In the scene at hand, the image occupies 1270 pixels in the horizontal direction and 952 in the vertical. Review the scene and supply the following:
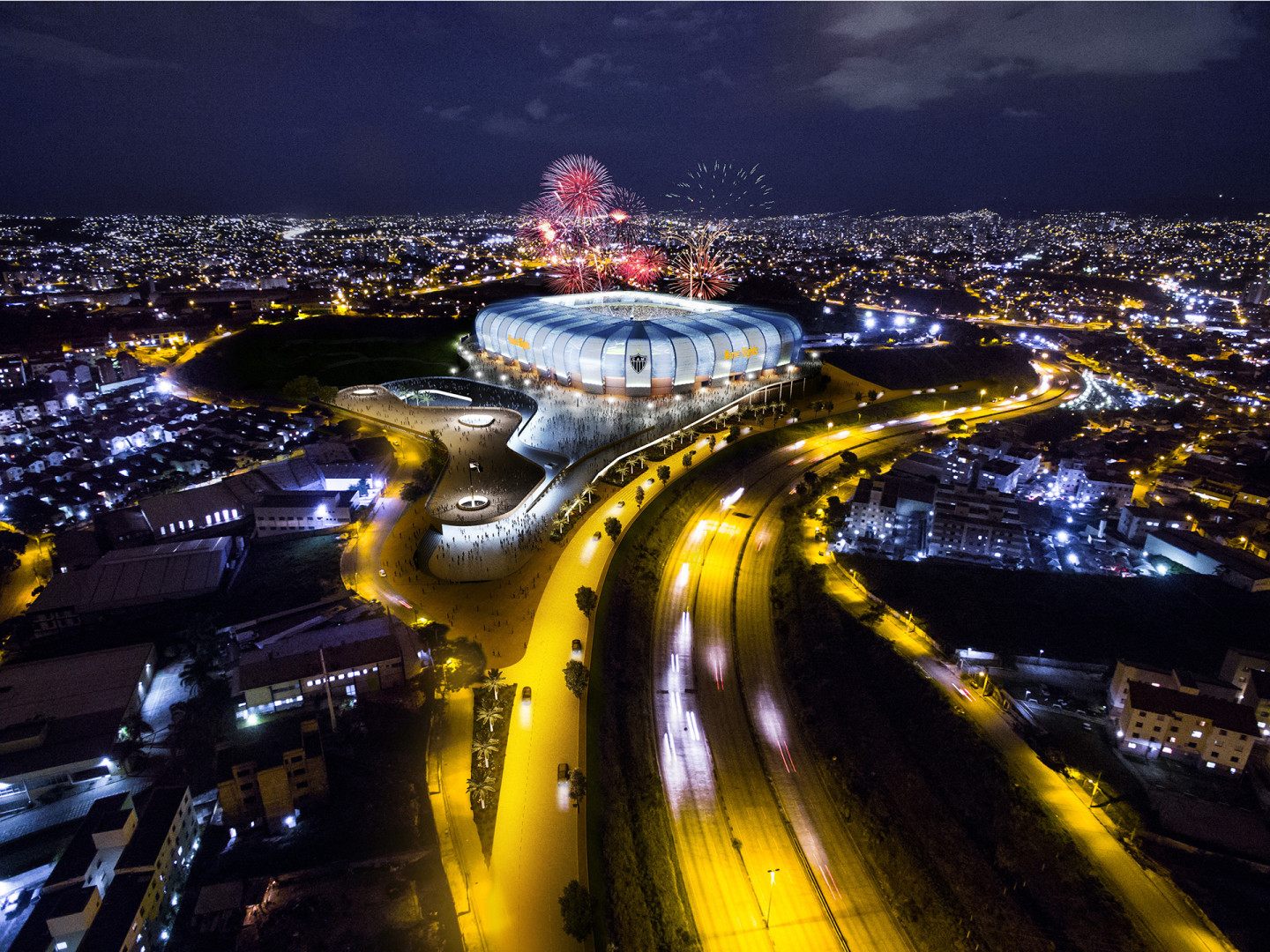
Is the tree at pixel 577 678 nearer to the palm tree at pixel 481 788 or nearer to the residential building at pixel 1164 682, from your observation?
the palm tree at pixel 481 788

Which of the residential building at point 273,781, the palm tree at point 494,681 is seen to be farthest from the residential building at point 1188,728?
the residential building at point 273,781

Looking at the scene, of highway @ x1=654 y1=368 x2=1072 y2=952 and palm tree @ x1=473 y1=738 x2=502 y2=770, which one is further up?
palm tree @ x1=473 y1=738 x2=502 y2=770

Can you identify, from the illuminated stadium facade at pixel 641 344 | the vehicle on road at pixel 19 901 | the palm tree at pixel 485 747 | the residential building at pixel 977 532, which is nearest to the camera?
the vehicle on road at pixel 19 901

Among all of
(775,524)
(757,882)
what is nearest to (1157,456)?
(775,524)

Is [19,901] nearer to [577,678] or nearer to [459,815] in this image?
[459,815]

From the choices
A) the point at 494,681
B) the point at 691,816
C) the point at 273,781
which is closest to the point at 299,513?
the point at 494,681

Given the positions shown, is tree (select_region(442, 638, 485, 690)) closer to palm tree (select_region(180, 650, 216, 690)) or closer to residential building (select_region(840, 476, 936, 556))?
palm tree (select_region(180, 650, 216, 690))

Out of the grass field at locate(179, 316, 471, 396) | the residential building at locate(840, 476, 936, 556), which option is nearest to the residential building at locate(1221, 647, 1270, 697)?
the residential building at locate(840, 476, 936, 556)
